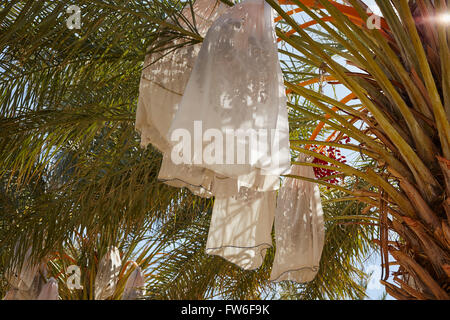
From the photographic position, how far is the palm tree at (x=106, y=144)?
6.62 feet

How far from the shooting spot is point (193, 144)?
1.37 meters

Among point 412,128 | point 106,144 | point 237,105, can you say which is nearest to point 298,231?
point 412,128

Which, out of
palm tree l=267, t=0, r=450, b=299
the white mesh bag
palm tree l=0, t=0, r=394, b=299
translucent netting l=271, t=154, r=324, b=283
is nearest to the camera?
the white mesh bag

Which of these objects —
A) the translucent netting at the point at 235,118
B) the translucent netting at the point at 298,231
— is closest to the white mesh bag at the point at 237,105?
the translucent netting at the point at 235,118

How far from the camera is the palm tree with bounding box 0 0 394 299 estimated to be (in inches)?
79.4

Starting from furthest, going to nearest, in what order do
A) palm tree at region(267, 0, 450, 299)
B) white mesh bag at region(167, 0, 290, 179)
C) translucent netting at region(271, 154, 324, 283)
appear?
translucent netting at region(271, 154, 324, 283)
palm tree at region(267, 0, 450, 299)
white mesh bag at region(167, 0, 290, 179)

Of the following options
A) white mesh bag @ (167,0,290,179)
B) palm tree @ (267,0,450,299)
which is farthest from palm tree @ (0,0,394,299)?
white mesh bag @ (167,0,290,179)

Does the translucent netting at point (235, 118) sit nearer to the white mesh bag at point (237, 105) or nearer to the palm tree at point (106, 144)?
the white mesh bag at point (237, 105)

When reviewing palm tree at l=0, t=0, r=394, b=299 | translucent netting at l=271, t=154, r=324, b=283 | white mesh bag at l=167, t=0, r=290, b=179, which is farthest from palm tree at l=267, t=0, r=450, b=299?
translucent netting at l=271, t=154, r=324, b=283

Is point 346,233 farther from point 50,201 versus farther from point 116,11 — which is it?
point 116,11

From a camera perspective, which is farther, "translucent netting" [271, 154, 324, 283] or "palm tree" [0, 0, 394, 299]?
"translucent netting" [271, 154, 324, 283]

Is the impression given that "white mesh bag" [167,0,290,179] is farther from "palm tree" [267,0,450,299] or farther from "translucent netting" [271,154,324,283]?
"translucent netting" [271,154,324,283]

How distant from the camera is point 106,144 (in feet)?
12.7
